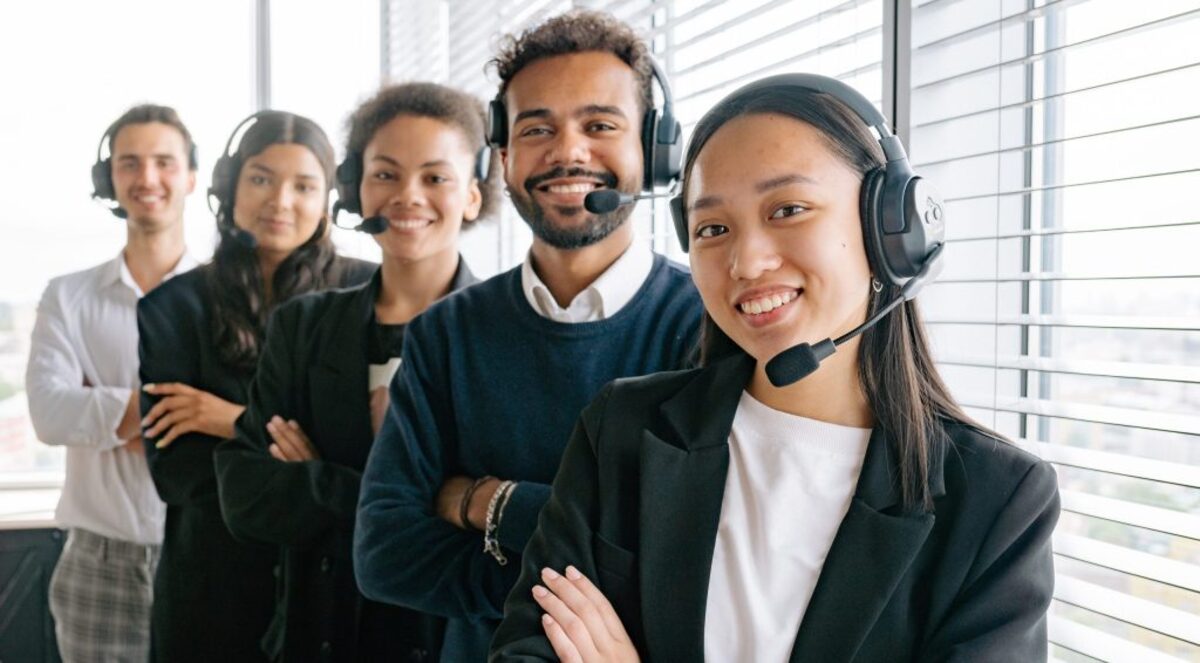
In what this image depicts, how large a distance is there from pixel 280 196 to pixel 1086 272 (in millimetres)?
1878

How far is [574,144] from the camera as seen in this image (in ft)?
4.98

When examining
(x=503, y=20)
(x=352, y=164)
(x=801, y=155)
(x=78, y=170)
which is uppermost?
(x=503, y=20)

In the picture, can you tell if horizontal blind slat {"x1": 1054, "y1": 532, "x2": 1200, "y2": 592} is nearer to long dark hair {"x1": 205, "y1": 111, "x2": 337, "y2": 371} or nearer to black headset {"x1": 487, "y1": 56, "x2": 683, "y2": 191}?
black headset {"x1": 487, "y1": 56, "x2": 683, "y2": 191}

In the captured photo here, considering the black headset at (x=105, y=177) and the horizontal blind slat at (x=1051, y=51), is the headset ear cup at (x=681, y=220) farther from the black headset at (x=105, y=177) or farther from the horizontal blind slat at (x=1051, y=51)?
the black headset at (x=105, y=177)

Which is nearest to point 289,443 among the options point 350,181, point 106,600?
point 350,181

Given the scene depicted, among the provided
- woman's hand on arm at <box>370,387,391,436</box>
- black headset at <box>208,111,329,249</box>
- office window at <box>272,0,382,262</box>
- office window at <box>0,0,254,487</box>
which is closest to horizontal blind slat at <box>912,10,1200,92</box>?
woman's hand on arm at <box>370,387,391,436</box>

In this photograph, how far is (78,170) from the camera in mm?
3918

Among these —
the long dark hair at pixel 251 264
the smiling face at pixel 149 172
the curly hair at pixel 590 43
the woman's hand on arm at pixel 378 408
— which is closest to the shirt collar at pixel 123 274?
the smiling face at pixel 149 172

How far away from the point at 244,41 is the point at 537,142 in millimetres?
2939

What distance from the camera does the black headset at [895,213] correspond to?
3.33ft

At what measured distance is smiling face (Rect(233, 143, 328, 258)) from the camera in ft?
8.16

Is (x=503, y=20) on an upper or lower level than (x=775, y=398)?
upper

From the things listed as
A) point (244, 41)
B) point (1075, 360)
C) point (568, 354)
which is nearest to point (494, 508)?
point (568, 354)

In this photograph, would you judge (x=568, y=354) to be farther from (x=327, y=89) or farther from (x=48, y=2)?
Result: (x=48, y=2)
